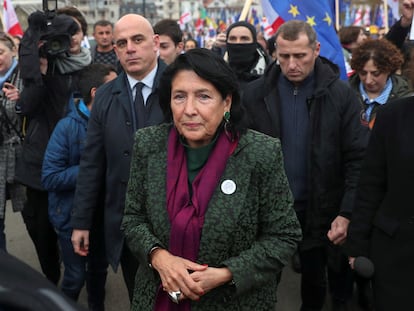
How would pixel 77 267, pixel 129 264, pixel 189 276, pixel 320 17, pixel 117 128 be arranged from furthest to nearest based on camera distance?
pixel 320 17, pixel 77 267, pixel 129 264, pixel 117 128, pixel 189 276

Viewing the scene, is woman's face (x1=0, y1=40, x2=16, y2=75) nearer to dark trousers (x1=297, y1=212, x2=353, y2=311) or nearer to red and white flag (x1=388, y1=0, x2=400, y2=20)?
dark trousers (x1=297, y1=212, x2=353, y2=311)

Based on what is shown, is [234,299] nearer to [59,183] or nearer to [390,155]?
[390,155]

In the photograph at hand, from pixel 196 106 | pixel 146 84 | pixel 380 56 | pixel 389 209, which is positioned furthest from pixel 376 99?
pixel 196 106

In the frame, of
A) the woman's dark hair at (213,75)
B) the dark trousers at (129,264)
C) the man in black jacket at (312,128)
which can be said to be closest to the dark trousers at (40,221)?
the dark trousers at (129,264)

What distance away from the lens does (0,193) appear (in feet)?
11.7

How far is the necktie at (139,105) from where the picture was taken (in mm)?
2745

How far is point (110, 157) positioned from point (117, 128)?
0.16 m

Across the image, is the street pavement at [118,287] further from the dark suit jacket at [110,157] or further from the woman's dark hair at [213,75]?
the woman's dark hair at [213,75]

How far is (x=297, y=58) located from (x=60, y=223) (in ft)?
5.75

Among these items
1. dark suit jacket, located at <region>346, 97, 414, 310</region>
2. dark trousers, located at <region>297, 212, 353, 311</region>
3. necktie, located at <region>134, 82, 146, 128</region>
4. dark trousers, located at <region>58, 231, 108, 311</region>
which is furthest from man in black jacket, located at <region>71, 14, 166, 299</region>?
dark trousers, located at <region>297, 212, 353, 311</region>

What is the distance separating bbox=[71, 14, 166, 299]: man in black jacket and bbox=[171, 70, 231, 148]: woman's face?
0.74 m

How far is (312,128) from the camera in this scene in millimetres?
2959

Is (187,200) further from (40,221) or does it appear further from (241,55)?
(241,55)

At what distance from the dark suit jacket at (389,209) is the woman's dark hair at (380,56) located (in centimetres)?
160
